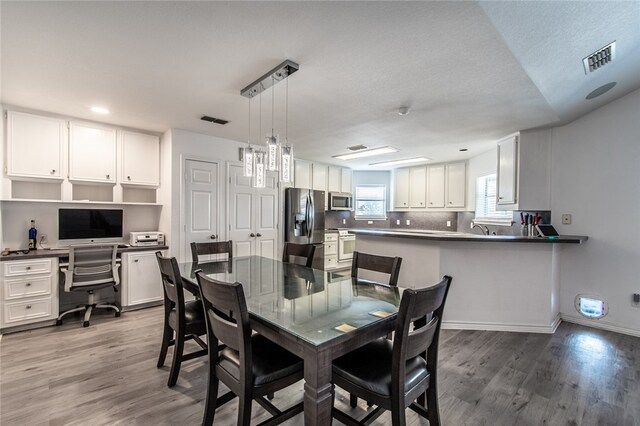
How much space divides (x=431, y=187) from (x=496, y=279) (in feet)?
10.1

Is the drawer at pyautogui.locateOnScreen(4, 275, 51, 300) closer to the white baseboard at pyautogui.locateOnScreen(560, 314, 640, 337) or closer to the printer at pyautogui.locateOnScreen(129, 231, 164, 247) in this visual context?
the printer at pyautogui.locateOnScreen(129, 231, 164, 247)

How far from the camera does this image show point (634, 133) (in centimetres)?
305

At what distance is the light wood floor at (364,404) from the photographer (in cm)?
181

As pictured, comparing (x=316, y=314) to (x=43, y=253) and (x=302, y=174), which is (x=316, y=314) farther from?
(x=302, y=174)

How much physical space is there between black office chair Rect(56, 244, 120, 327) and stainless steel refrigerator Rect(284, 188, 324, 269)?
249 cm

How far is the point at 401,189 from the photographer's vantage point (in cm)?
645

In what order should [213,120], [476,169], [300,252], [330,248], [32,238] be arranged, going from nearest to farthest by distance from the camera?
1. [300,252]
2. [32,238]
3. [213,120]
4. [476,169]
5. [330,248]

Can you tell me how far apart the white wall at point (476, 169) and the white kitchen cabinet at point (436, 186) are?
0.50 meters

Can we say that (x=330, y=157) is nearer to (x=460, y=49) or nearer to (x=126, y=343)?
(x=460, y=49)

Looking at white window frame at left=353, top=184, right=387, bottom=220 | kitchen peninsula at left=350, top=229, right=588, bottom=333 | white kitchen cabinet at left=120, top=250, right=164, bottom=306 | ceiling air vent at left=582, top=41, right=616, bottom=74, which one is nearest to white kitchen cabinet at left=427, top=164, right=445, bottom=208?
white window frame at left=353, top=184, right=387, bottom=220

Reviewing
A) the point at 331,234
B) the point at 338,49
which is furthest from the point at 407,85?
the point at 331,234

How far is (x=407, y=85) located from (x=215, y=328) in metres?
2.29

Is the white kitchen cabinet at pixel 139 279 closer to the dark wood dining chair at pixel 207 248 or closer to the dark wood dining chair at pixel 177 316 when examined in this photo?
the dark wood dining chair at pixel 207 248

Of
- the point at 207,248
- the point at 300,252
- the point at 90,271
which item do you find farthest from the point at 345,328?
the point at 90,271
